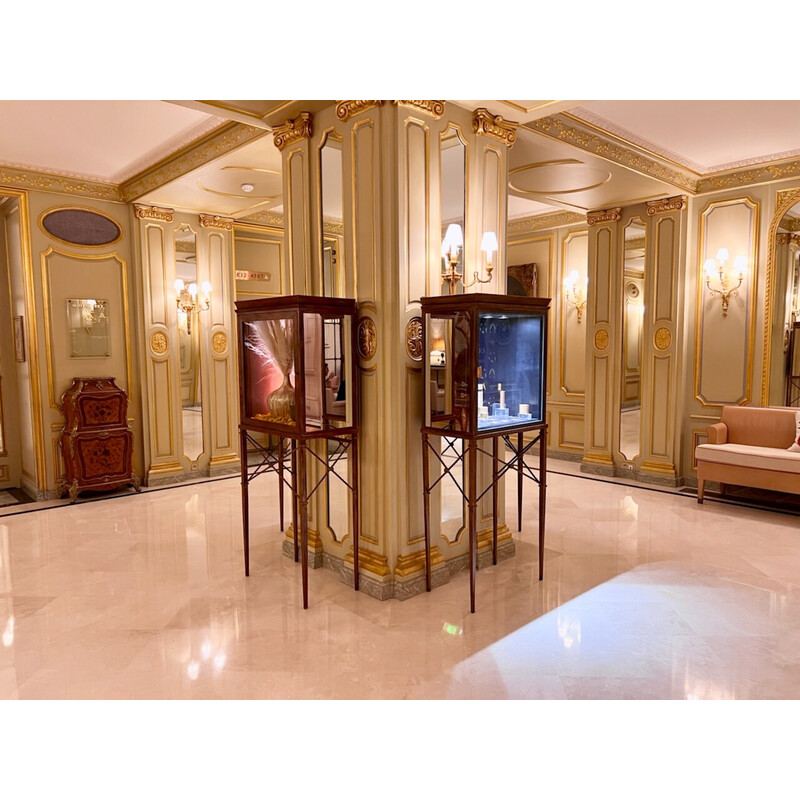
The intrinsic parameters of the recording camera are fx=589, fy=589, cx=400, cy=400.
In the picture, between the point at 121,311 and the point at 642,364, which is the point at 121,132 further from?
the point at 642,364

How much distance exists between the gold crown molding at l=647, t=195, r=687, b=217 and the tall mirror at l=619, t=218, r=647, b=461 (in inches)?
12.6

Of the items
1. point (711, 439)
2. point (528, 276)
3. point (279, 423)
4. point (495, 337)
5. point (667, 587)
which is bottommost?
point (667, 587)

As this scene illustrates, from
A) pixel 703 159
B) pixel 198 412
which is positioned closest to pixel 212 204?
pixel 198 412

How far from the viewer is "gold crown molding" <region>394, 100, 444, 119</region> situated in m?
3.46

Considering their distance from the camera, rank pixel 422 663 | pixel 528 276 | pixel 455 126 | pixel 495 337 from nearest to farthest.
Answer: pixel 422 663 < pixel 495 337 < pixel 455 126 < pixel 528 276

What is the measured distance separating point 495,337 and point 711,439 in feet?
11.7

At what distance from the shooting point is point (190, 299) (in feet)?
22.9

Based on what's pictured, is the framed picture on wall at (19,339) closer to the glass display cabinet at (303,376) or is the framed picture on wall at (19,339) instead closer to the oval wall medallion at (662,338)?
the glass display cabinet at (303,376)

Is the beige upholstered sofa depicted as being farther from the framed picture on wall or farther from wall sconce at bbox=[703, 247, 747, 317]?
the framed picture on wall

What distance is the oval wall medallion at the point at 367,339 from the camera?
3656mm

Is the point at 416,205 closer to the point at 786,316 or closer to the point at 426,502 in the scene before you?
the point at 426,502

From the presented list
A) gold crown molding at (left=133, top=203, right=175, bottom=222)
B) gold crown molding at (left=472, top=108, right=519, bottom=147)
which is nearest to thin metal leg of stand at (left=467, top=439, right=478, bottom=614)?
gold crown molding at (left=472, top=108, right=519, bottom=147)

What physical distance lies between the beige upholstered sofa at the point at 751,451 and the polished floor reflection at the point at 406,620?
420 mm

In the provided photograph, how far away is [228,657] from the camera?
2951mm
